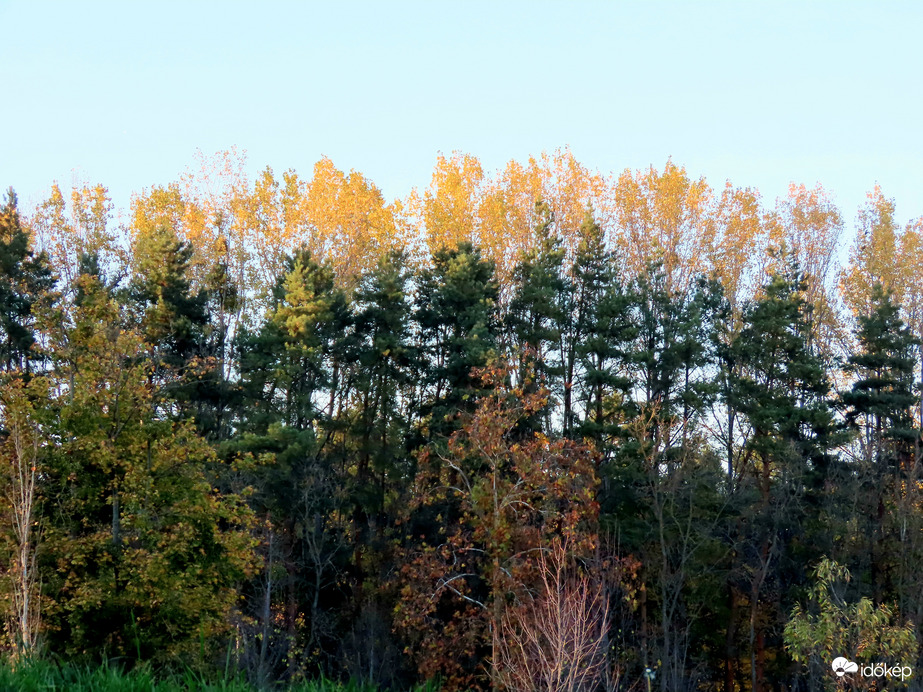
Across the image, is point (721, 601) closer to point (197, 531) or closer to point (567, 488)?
point (567, 488)

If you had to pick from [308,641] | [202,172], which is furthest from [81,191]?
[308,641]

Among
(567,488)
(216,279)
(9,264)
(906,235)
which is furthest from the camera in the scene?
(906,235)

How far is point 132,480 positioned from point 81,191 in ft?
101

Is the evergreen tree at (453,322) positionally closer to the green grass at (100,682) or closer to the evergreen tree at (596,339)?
the evergreen tree at (596,339)

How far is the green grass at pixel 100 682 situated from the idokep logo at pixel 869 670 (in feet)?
56.0

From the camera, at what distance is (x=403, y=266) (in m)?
39.9

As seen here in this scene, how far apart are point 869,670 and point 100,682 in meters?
20.4

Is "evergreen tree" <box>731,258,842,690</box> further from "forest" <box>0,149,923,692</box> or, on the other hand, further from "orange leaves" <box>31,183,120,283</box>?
"orange leaves" <box>31,183,120,283</box>

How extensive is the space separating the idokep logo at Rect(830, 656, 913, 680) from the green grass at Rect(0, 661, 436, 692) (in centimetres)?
1706

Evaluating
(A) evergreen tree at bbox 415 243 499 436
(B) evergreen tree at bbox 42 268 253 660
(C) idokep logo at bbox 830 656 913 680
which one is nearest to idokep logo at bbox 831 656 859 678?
(C) idokep logo at bbox 830 656 913 680

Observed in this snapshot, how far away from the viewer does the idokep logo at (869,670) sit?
72.9 ft

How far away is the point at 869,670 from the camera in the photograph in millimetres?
23094

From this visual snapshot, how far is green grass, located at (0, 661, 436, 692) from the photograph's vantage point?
25.5 feet

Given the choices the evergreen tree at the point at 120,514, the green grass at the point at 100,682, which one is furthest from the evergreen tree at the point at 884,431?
the green grass at the point at 100,682
